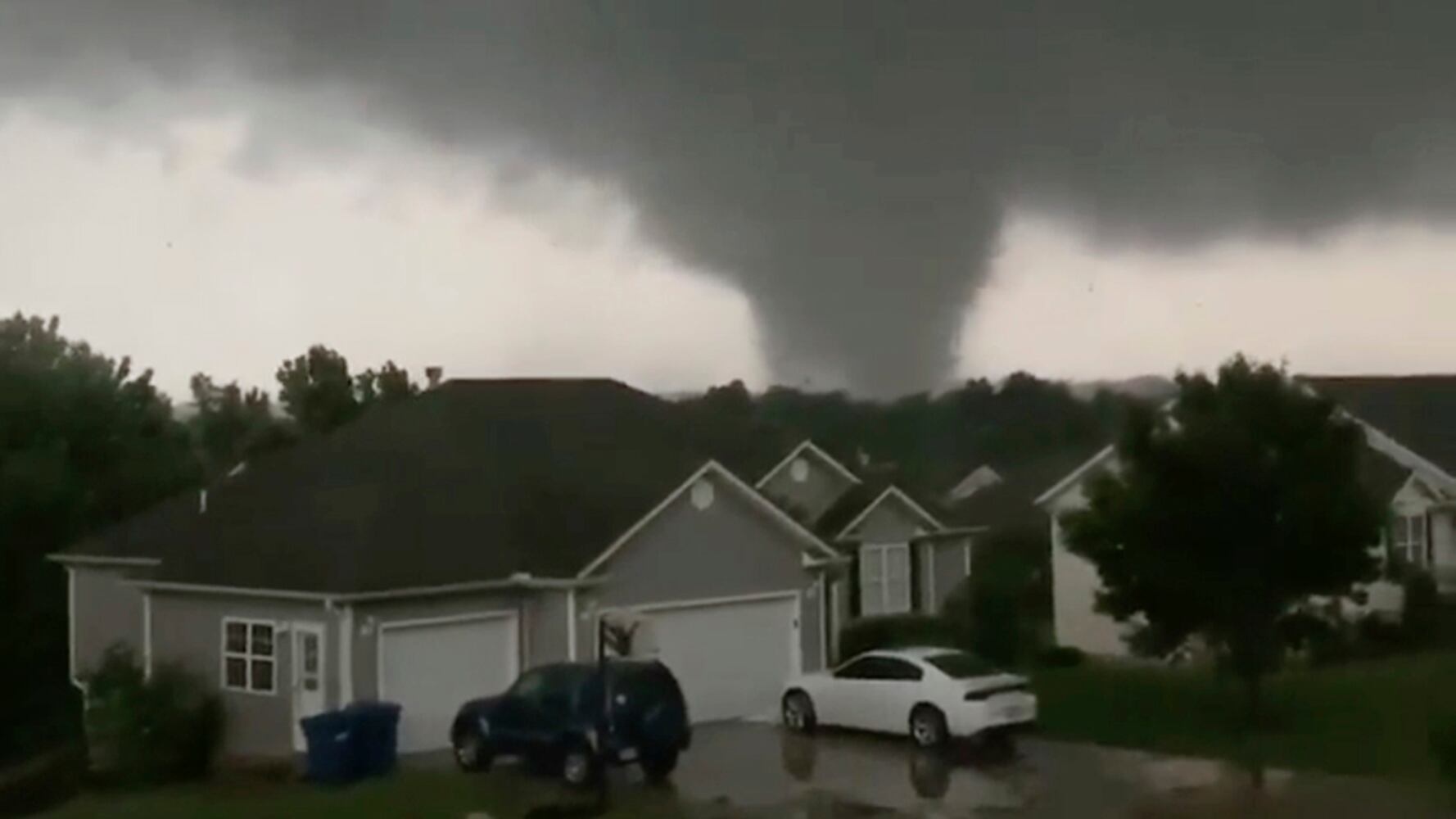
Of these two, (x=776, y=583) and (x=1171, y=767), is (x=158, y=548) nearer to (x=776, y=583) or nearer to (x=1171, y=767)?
(x=776, y=583)

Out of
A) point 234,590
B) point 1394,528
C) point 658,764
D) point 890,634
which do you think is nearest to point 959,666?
point 658,764

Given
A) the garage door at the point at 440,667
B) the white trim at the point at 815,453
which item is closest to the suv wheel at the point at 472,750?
the garage door at the point at 440,667

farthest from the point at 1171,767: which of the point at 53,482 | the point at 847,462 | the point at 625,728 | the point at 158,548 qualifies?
the point at 53,482

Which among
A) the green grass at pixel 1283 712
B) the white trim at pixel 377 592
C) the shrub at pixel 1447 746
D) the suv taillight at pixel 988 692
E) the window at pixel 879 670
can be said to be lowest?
the green grass at pixel 1283 712

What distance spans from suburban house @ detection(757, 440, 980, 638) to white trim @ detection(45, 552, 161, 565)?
12.4 meters

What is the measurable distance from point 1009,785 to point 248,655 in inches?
497

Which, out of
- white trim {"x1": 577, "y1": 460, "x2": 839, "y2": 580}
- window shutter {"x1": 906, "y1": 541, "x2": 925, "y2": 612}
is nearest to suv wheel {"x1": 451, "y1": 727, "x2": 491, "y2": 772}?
white trim {"x1": 577, "y1": 460, "x2": 839, "y2": 580}

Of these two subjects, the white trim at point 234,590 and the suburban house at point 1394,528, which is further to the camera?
the suburban house at point 1394,528

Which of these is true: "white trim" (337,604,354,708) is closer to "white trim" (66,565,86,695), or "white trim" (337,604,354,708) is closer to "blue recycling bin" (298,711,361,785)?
"blue recycling bin" (298,711,361,785)

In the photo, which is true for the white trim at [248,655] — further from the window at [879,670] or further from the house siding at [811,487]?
the house siding at [811,487]

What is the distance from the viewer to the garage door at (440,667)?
31141 millimetres

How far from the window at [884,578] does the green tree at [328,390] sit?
17.8m

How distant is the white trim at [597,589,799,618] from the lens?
33.1 meters

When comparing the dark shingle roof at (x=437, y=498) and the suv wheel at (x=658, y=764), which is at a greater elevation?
the dark shingle roof at (x=437, y=498)
